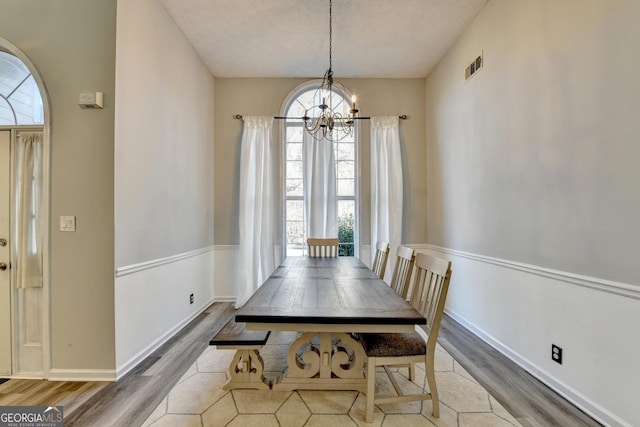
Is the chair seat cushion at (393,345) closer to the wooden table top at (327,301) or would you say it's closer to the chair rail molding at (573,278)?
the wooden table top at (327,301)

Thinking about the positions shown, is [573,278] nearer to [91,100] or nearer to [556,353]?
[556,353]

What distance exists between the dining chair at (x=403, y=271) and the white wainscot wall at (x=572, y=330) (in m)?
0.91

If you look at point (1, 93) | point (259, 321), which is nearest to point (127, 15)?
point (1, 93)

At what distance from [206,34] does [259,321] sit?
3197 millimetres

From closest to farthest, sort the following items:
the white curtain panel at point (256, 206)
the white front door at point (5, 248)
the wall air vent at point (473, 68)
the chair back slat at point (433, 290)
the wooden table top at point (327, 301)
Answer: the wooden table top at point (327, 301) → the chair back slat at point (433, 290) → the white front door at point (5, 248) → the wall air vent at point (473, 68) → the white curtain panel at point (256, 206)

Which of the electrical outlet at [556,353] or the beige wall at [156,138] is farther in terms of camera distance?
the beige wall at [156,138]

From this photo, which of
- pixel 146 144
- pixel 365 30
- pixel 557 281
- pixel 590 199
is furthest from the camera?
pixel 365 30

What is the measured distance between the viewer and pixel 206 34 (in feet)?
10.6

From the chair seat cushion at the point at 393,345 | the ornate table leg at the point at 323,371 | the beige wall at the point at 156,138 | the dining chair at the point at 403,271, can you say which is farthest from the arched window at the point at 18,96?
the dining chair at the point at 403,271

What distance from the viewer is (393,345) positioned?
1.73 meters

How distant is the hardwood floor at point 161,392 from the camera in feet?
5.71

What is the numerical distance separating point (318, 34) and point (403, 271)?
8.77 ft

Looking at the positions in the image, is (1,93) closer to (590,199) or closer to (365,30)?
(365,30)

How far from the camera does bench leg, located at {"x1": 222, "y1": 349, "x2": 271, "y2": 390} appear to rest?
6.49 feet
